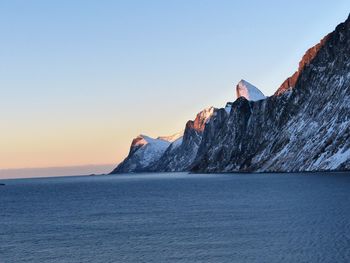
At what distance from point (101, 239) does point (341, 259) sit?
2904 cm

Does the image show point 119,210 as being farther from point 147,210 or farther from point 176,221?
point 176,221

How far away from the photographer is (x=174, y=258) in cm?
5312

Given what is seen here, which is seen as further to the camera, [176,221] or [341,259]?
[176,221]

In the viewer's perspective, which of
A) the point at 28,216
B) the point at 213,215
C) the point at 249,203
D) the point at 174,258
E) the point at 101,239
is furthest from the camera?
the point at 249,203

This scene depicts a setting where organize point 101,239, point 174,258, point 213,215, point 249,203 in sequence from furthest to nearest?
point 249,203 → point 213,215 → point 101,239 → point 174,258

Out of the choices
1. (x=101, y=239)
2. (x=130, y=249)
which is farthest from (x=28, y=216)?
(x=130, y=249)

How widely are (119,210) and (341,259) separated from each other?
2534 inches

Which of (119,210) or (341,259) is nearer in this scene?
(341,259)

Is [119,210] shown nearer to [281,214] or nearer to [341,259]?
[281,214]

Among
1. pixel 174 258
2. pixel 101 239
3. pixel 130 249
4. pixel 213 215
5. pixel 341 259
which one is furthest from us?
pixel 213 215

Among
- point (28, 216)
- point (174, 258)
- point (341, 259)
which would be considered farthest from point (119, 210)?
point (341, 259)

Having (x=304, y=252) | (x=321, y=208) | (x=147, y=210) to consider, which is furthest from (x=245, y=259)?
(x=147, y=210)

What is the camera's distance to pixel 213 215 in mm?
90562

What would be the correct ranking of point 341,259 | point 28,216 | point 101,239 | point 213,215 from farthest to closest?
point 28,216 → point 213,215 → point 101,239 → point 341,259
